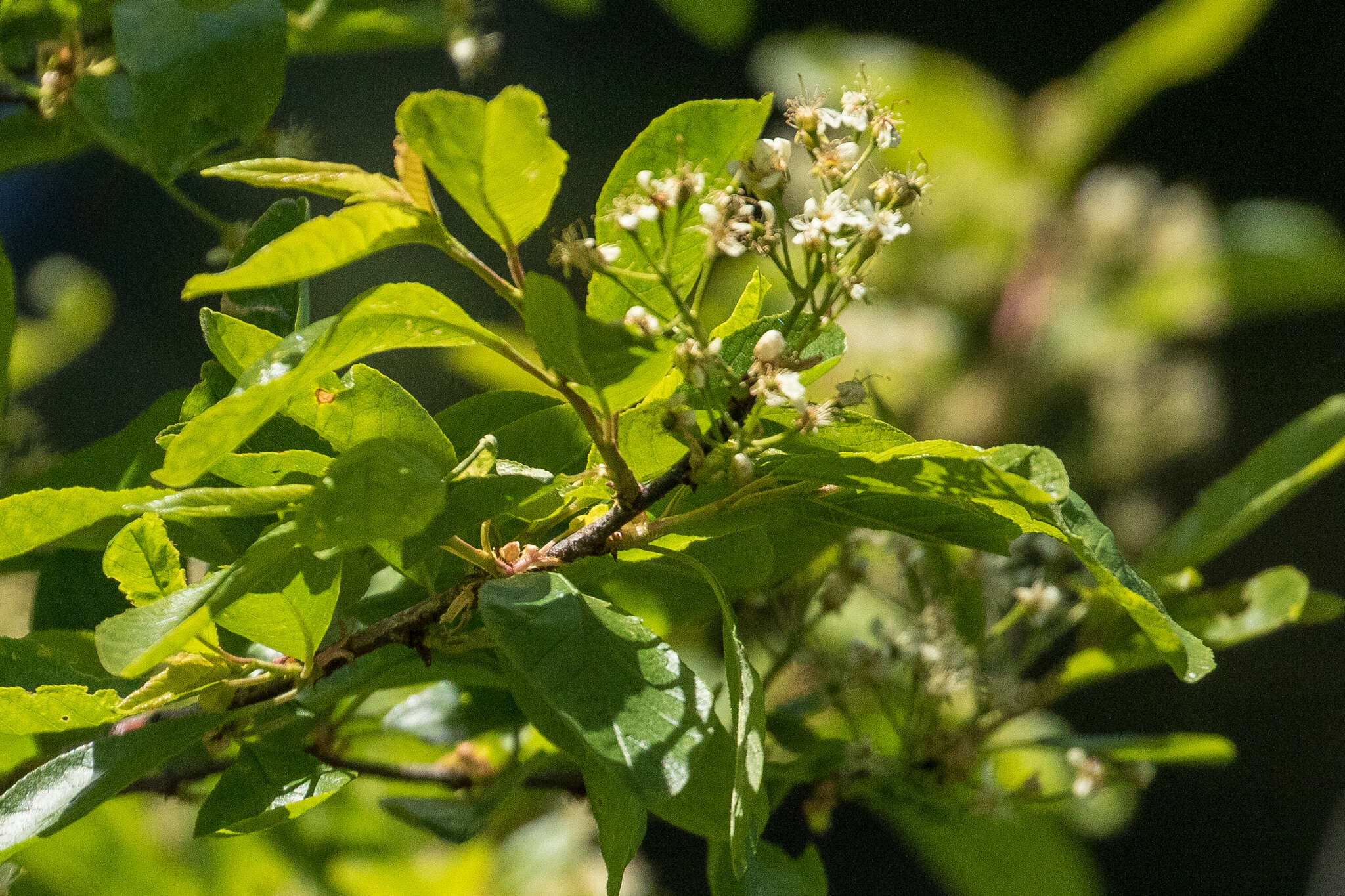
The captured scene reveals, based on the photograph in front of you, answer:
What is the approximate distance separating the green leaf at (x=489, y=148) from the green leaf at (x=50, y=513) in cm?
18

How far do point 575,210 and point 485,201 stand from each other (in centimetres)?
186

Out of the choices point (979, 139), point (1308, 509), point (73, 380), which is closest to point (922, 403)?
point (979, 139)

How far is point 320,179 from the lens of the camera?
0.38 m

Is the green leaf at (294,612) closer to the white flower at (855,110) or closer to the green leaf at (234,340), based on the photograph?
the green leaf at (234,340)

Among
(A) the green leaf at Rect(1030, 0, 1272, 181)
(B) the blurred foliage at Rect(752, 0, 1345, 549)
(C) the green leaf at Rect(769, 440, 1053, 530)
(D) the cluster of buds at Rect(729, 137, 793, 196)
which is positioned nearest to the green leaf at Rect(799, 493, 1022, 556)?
(C) the green leaf at Rect(769, 440, 1053, 530)

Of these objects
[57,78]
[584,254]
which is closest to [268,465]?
[584,254]

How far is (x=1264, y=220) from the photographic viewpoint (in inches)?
63.9

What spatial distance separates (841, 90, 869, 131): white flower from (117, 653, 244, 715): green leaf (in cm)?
34

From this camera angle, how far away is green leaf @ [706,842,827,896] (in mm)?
516

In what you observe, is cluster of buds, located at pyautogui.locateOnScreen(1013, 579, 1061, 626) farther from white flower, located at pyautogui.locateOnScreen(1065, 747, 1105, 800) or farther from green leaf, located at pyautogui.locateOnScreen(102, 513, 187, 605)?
green leaf, located at pyautogui.locateOnScreen(102, 513, 187, 605)

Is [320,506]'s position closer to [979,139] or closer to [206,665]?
[206,665]

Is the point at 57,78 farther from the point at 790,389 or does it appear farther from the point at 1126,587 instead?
the point at 1126,587

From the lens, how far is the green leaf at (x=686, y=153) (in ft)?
1.44

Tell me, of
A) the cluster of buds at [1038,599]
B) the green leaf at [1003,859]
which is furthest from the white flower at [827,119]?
the green leaf at [1003,859]
